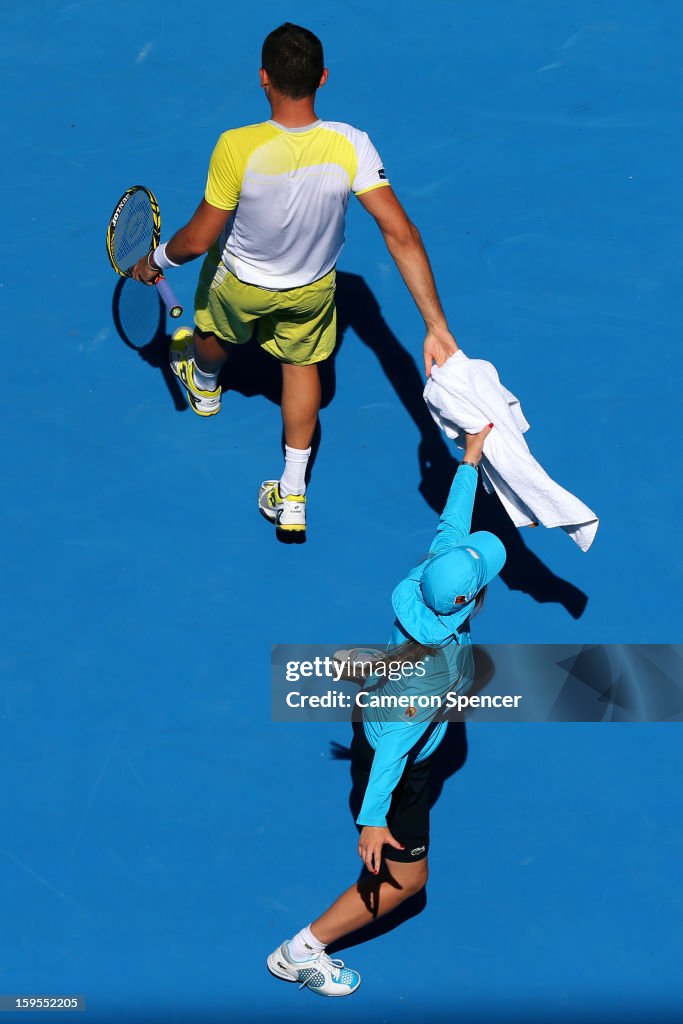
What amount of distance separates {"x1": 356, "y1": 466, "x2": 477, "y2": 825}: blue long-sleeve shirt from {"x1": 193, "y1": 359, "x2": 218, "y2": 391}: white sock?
4.89 feet

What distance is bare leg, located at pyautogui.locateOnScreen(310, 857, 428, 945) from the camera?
4.79m

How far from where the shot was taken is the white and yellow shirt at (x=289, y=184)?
14.9 feet

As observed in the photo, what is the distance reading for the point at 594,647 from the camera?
216 inches

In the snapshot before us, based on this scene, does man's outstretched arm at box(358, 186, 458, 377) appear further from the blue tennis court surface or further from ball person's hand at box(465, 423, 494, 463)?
the blue tennis court surface

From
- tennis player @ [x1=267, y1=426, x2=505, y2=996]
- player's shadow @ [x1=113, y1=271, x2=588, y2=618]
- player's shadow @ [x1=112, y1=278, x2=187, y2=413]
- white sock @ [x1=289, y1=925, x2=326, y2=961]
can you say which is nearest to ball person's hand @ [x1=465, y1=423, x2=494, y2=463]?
tennis player @ [x1=267, y1=426, x2=505, y2=996]

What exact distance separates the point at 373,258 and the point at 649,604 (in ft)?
7.08

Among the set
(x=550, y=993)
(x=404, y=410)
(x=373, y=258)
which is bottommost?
(x=550, y=993)

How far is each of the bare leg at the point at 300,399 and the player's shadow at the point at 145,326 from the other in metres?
0.78

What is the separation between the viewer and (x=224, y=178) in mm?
4566

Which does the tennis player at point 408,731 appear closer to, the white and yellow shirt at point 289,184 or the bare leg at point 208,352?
the white and yellow shirt at point 289,184

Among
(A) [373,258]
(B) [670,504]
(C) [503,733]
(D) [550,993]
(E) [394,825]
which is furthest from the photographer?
(A) [373,258]

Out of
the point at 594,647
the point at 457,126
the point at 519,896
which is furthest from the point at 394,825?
the point at 457,126

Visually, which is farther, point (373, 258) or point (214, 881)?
point (373, 258)

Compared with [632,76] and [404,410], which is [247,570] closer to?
[404,410]
